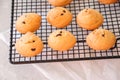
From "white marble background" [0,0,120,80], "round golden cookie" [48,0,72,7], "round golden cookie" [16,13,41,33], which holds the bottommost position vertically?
"white marble background" [0,0,120,80]

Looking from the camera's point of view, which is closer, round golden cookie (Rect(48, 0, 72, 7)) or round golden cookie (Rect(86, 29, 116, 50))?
round golden cookie (Rect(86, 29, 116, 50))

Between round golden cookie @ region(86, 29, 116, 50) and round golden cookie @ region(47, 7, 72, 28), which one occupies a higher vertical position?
round golden cookie @ region(47, 7, 72, 28)

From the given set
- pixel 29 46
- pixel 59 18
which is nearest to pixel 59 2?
pixel 59 18

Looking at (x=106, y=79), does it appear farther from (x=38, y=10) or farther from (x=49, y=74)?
(x=38, y=10)

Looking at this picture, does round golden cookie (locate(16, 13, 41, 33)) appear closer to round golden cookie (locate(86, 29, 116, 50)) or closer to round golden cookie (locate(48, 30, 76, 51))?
round golden cookie (locate(48, 30, 76, 51))

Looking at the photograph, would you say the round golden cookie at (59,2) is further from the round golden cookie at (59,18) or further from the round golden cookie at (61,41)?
the round golden cookie at (61,41)

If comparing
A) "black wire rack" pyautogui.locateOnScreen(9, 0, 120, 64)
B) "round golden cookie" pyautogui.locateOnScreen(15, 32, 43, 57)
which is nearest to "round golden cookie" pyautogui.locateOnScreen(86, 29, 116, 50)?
"black wire rack" pyautogui.locateOnScreen(9, 0, 120, 64)

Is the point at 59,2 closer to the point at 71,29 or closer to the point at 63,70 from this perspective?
the point at 71,29

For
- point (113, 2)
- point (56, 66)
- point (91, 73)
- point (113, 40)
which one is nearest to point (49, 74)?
point (56, 66)
